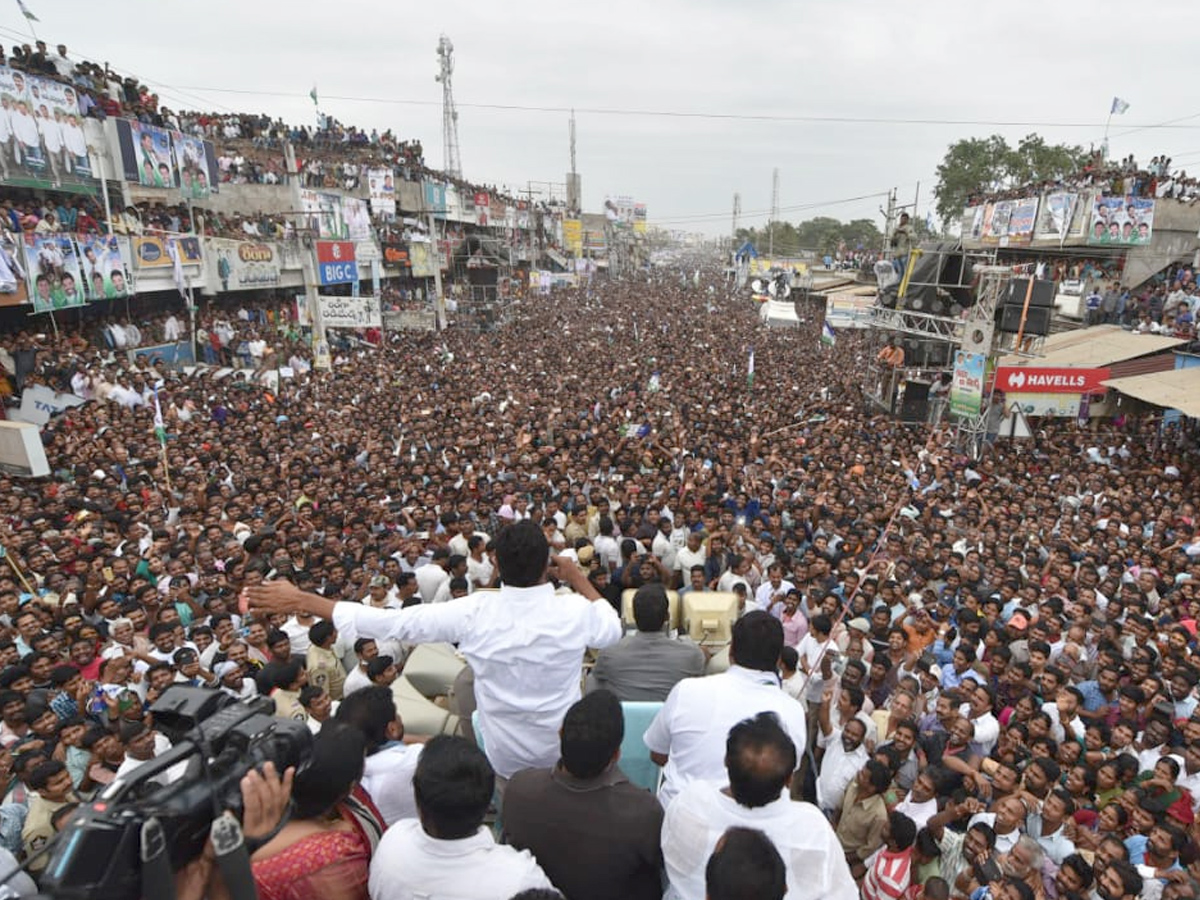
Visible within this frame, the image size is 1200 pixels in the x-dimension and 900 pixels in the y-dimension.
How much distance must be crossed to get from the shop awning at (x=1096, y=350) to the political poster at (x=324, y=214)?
2120 cm

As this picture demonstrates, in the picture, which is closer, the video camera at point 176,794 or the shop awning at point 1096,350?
the video camera at point 176,794

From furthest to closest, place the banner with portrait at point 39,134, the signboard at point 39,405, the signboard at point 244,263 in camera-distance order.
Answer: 1. the signboard at point 244,263
2. the banner with portrait at point 39,134
3. the signboard at point 39,405

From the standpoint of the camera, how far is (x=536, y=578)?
2500 millimetres

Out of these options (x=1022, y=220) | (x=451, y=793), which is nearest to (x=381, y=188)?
(x=1022, y=220)

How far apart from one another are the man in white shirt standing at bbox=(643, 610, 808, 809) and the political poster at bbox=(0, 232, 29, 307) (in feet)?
47.3

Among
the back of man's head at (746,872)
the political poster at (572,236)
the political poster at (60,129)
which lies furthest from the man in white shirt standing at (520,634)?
the political poster at (572,236)

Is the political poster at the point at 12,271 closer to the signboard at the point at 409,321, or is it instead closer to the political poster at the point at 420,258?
the signboard at the point at 409,321

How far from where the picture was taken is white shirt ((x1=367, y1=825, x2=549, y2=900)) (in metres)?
1.76

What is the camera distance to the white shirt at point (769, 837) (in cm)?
191

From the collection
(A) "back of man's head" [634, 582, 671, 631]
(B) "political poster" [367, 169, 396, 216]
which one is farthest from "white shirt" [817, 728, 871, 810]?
(B) "political poster" [367, 169, 396, 216]

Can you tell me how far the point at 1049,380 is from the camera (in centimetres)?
1310

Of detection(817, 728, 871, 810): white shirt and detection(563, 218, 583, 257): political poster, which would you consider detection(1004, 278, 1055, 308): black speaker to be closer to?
detection(817, 728, 871, 810): white shirt

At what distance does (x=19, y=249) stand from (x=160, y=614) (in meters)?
10.9

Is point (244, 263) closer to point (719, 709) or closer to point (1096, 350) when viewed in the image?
point (1096, 350)
